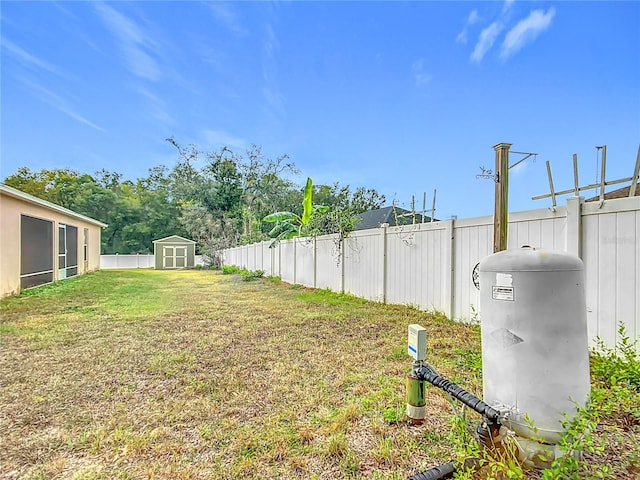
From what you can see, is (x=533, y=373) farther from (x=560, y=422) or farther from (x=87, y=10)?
(x=87, y=10)

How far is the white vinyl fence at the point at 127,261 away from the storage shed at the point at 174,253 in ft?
2.68

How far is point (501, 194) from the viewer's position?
2.95m

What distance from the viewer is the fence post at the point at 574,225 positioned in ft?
11.1

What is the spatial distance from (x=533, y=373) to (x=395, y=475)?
86 centimetres

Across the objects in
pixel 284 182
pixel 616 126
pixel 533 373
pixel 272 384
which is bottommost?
pixel 272 384

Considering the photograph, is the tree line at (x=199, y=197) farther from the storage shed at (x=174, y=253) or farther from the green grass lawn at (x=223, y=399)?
the green grass lawn at (x=223, y=399)

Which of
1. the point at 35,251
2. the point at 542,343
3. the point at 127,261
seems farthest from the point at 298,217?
the point at 127,261

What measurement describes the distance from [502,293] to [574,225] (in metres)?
2.28

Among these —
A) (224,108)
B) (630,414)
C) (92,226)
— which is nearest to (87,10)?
(224,108)

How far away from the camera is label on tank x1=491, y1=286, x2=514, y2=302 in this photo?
1.80 metres

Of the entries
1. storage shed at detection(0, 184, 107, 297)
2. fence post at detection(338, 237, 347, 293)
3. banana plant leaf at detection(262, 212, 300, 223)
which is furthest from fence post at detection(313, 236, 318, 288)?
storage shed at detection(0, 184, 107, 297)

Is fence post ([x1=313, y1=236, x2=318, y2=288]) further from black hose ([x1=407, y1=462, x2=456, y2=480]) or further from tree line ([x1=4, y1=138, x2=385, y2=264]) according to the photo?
black hose ([x1=407, y1=462, x2=456, y2=480])

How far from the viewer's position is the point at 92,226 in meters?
17.1

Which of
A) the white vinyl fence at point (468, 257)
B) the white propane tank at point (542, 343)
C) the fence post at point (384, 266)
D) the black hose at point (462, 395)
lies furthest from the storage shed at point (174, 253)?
the white propane tank at point (542, 343)
